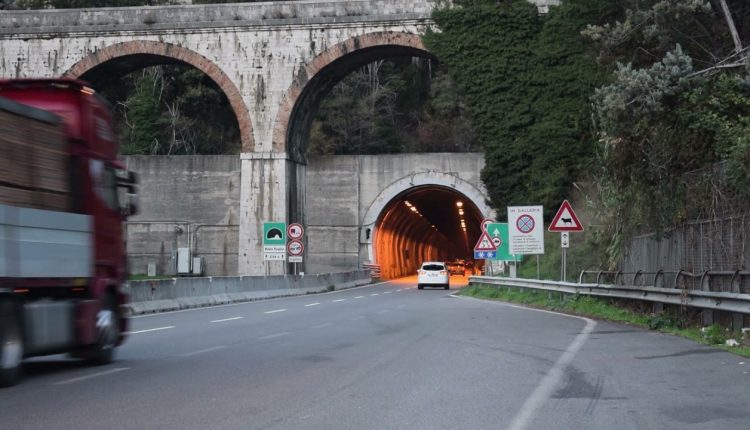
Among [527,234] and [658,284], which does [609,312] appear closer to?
[658,284]

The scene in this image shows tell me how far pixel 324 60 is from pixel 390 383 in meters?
37.4

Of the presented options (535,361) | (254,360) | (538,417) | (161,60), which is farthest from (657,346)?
(161,60)

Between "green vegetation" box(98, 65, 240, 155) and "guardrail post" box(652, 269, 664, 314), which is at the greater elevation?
"green vegetation" box(98, 65, 240, 155)

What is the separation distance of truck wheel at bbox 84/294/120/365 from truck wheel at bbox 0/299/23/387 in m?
2.00

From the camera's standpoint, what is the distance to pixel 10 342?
11.1 metres

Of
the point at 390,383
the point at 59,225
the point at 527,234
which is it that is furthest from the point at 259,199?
the point at 390,383

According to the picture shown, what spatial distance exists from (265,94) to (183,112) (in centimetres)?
2962

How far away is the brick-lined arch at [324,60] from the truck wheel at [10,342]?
121ft

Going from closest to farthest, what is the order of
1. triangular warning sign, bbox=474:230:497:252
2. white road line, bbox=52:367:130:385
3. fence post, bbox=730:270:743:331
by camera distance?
white road line, bbox=52:367:130:385, fence post, bbox=730:270:743:331, triangular warning sign, bbox=474:230:497:252

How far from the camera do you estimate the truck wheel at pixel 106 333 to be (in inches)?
524

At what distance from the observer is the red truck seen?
11156mm

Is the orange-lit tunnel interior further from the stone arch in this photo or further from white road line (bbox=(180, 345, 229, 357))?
white road line (bbox=(180, 345, 229, 357))

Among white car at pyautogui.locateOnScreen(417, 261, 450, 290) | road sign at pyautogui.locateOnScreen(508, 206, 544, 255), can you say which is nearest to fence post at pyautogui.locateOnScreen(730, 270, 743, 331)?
road sign at pyautogui.locateOnScreen(508, 206, 544, 255)

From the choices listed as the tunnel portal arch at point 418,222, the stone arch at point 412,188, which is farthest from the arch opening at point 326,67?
the tunnel portal arch at point 418,222
